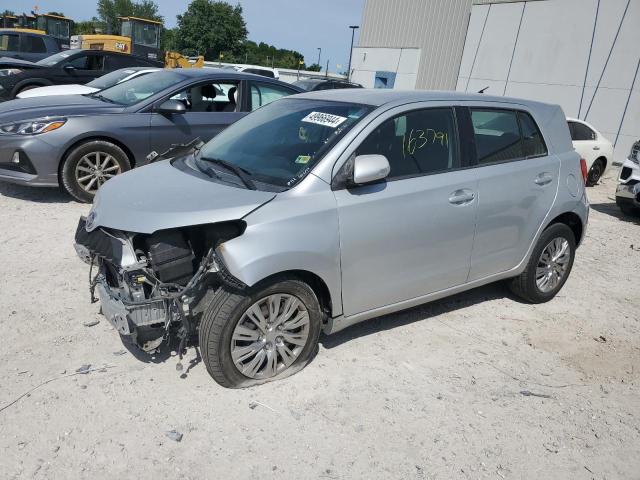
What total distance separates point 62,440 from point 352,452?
4.96 ft

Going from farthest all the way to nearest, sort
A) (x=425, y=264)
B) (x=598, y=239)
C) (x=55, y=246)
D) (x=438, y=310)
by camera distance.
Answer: (x=598, y=239)
(x=55, y=246)
(x=438, y=310)
(x=425, y=264)

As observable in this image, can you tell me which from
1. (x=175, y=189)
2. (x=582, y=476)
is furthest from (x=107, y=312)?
(x=582, y=476)

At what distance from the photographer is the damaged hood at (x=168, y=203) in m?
3.18

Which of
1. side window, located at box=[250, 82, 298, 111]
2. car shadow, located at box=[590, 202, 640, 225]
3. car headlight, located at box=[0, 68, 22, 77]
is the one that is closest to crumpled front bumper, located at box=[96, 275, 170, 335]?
side window, located at box=[250, 82, 298, 111]

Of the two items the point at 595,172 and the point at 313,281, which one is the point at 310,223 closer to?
the point at 313,281

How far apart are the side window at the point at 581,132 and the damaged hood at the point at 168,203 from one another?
31.5 feet

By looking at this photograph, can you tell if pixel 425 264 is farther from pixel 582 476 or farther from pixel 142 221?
pixel 142 221

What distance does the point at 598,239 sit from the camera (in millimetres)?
7641

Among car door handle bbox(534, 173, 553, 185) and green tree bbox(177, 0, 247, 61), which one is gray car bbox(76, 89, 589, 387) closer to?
car door handle bbox(534, 173, 553, 185)

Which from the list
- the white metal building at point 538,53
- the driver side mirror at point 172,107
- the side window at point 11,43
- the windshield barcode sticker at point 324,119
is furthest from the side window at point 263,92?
the side window at point 11,43

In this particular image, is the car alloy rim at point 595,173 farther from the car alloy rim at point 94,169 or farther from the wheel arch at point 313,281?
the wheel arch at point 313,281

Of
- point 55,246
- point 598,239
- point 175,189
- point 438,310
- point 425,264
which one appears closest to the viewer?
point 175,189

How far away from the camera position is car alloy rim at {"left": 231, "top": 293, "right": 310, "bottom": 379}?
3318 mm

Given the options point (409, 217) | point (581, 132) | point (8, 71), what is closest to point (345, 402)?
point (409, 217)
